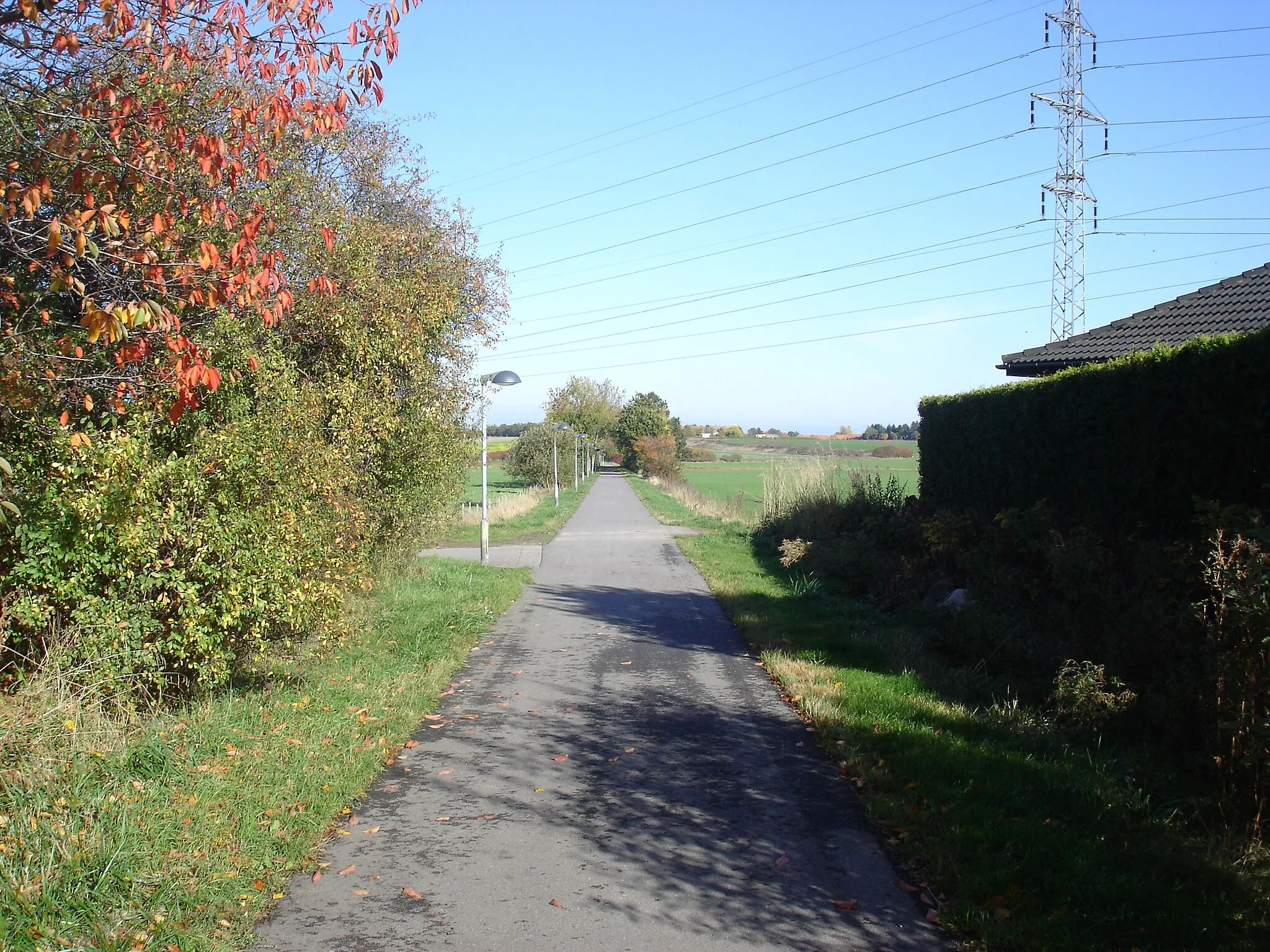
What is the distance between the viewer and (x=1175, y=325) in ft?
40.8

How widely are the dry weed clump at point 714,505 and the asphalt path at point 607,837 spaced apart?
22005mm

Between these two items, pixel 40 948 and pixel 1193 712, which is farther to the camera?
pixel 1193 712

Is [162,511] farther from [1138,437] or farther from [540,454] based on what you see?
[540,454]

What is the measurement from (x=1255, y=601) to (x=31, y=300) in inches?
313

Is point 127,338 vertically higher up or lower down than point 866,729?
higher up

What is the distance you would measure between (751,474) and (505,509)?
143 ft

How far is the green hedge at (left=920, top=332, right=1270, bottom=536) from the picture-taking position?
673 cm

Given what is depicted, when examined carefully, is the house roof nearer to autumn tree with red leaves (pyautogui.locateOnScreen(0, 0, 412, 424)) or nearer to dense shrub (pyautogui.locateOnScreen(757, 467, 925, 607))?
dense shrub (pyautogui.locateOnScreen(757, 467, 925, 607))

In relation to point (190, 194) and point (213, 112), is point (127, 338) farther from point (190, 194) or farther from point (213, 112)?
point (213, 112)

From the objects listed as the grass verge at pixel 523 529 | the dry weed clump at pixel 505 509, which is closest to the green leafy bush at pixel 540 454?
the dry weed clump at pixel 505 509

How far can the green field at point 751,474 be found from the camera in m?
22.9

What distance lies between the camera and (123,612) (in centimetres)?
645

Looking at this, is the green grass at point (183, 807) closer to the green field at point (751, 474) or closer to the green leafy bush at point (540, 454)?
the green field at point (751, 474)

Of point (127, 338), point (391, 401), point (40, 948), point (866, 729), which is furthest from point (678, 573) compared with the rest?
point (40, 948)
